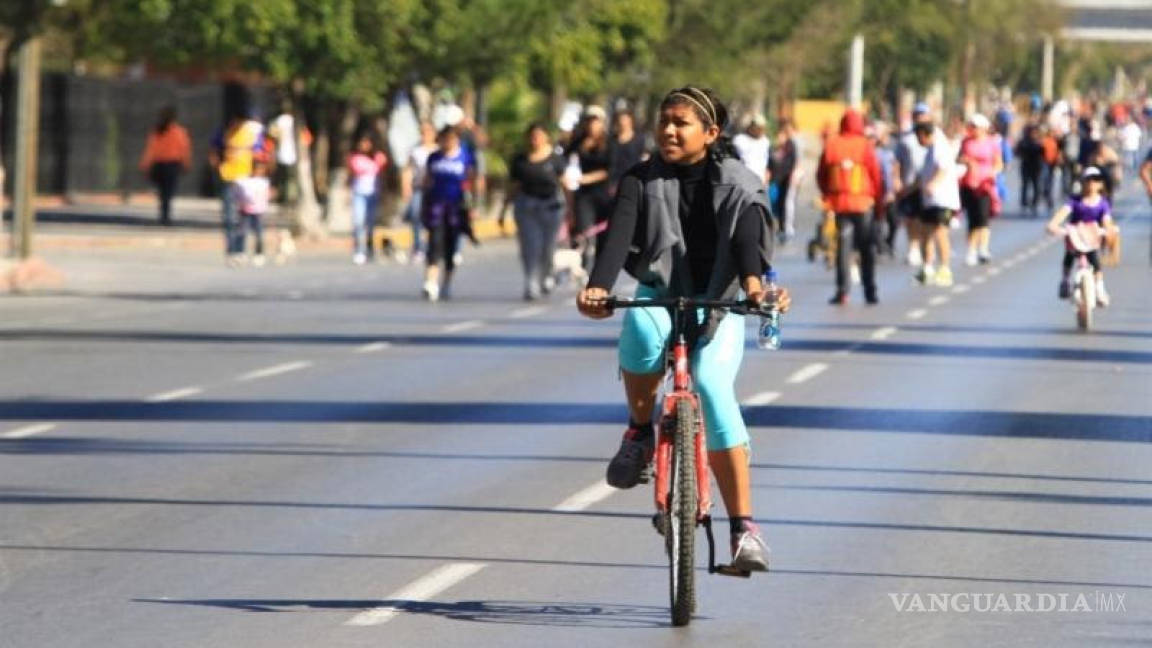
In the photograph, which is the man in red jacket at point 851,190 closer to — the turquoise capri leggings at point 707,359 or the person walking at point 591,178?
the person walking at point 591,178

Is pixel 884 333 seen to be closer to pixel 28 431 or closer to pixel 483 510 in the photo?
pixel 28 431

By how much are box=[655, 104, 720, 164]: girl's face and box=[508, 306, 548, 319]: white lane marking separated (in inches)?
633

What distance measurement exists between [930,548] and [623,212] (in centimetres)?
256

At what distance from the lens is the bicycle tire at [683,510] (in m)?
8.99

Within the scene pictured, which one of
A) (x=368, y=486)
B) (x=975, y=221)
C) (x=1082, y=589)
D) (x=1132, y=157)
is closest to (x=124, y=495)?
(x=368, y=486)

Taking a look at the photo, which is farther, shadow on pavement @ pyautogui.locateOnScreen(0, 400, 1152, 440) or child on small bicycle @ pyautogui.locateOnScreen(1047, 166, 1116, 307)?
child on small bicycle @ pyautogui.locateOnScreen(1047, 166, 1116, 307)

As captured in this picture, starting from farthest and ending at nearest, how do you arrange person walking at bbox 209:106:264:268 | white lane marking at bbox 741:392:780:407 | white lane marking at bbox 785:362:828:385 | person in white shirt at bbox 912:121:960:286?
person walking at bbox 209:106:264:268 < person in white shirt at bbox 912:121:960:286 < white lane marking at bbox 785:362:828:385 < white lane marking at bbox 741:392:780:407

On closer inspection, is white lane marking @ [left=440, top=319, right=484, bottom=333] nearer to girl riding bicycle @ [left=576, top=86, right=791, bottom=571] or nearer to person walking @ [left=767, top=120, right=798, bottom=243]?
girl riding bicycle @ [left=576, top=86, right=791, bottom=571]

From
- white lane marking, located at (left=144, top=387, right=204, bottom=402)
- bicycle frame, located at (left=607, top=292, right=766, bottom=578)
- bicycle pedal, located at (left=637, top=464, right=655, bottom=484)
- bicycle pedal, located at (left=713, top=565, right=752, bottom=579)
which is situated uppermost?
bicycle frame, located at (left=607, top=292, right=766, bottom=578)

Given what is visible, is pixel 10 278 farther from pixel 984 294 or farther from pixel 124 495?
pixel 124 495

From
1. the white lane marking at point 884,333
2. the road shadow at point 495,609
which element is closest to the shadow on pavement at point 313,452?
the road shadow at point 495,609

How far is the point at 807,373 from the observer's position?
64.4 ft

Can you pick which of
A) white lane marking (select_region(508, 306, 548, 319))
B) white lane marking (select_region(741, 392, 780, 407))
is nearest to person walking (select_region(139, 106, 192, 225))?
white lane marking (select_region(508, 306, 548, 319))

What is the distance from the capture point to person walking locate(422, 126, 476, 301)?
27.6m
